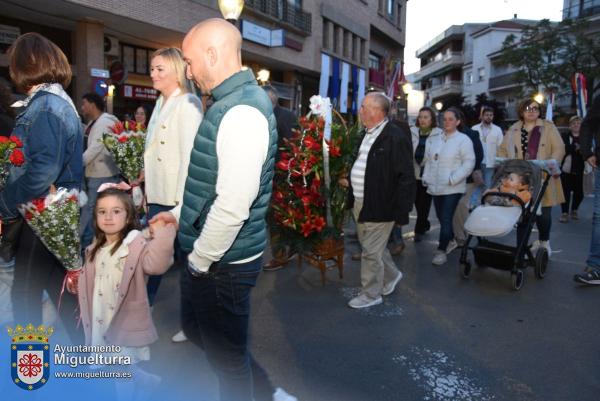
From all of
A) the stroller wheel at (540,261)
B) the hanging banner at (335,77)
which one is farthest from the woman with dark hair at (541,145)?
the hanging banner at (335,77)

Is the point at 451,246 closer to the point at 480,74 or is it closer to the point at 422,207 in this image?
the point at 422,207

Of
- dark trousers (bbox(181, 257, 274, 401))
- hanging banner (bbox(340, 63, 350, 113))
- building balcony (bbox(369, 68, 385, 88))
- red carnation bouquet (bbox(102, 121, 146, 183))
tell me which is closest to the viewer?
dark trousers (bbox(181, 257, 274, 401))

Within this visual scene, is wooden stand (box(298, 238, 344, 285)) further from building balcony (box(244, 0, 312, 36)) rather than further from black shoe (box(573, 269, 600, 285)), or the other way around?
building balcony (box(244, 0, 312, 36))

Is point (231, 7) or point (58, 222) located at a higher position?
point (231, 7)

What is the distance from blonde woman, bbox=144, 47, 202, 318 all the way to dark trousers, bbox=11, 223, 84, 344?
27.4 inches

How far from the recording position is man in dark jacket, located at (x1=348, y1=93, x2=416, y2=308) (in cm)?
425

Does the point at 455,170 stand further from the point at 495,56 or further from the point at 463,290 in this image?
the point at 495,56

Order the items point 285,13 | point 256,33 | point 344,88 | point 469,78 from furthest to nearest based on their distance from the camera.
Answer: point 469,78
point 344,88
point 285,13
point 256,33

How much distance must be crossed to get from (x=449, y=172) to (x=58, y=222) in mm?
4718

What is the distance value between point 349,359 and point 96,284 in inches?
70.7

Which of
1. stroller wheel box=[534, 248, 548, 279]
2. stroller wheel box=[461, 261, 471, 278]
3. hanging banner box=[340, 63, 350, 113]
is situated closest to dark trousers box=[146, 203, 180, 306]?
stroller wheel box=[461, 261, 471, 278]

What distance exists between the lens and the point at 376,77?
37594mm

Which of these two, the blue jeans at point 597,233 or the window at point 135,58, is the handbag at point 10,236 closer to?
the blue jeans at point 597,233

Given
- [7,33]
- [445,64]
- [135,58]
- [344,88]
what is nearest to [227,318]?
[7,33]
